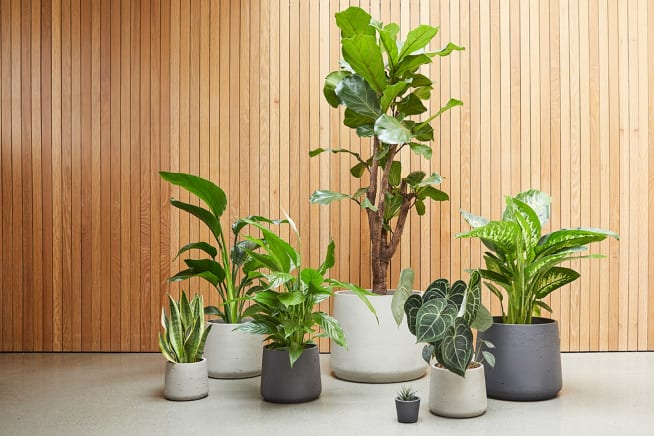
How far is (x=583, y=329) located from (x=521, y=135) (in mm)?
1140

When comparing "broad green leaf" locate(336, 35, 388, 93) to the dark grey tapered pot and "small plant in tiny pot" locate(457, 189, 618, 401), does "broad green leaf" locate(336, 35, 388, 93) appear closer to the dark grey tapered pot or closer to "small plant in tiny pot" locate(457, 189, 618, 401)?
"small plant in tiny pot" locate(457, 189, 618, 401)

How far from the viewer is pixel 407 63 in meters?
2.84

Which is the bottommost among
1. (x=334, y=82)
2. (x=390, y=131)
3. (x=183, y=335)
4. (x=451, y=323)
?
(x=183, y=335)

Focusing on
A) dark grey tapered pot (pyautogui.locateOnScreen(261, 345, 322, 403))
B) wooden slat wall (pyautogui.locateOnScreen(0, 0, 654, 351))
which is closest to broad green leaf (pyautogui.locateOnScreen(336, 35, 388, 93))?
wooden slat wall (pyautogui.locateOnScreen(0, 0, 654, 351))

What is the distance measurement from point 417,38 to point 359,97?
365 mm

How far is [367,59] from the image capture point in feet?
8.92

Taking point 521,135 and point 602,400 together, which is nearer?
point 602,400

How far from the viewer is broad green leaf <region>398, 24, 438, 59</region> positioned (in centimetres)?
273

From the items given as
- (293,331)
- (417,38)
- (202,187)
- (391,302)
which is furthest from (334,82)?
(293,331)

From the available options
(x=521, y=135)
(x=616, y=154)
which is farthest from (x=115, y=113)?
(x=616, y=154)

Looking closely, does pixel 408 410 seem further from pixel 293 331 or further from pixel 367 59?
pixel 367 59

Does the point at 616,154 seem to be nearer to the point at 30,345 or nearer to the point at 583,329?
the point at 583,329

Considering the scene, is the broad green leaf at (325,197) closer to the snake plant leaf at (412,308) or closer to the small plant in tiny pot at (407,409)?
the snake plant leaf at (412,308)

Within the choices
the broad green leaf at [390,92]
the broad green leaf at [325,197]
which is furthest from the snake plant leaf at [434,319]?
the broad green leaf at [390,92]
